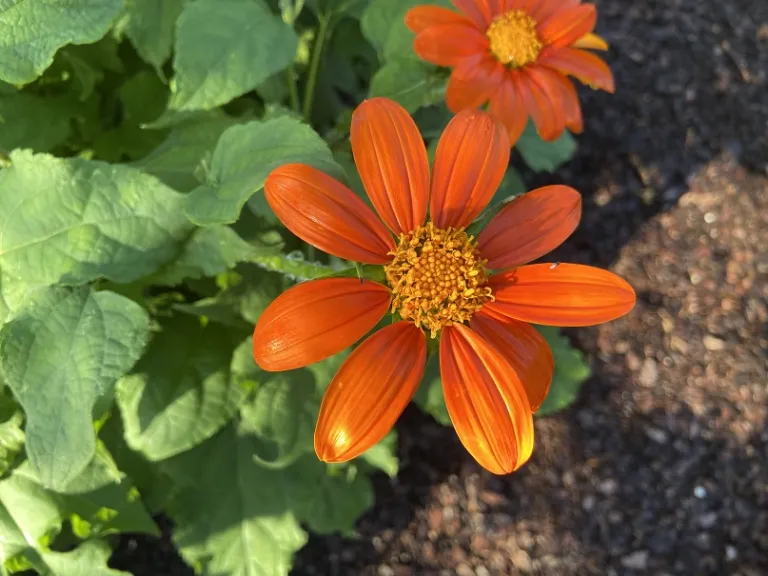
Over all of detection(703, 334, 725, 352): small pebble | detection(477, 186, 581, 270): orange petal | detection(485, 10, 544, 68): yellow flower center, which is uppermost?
detection(485, 10, 544, 68): yellow flower center

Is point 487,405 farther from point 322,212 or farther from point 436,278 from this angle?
point 322,212

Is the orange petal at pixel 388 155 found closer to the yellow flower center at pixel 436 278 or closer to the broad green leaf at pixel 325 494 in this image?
the yellow flower center at pixel 436 278

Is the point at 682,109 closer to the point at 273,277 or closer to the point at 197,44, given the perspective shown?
the point at 273,277

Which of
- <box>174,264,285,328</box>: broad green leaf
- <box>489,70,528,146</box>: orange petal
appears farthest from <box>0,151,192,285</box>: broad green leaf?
<box>489,70,528,146</box>: orange petal

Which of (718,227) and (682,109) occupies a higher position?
(682,109)

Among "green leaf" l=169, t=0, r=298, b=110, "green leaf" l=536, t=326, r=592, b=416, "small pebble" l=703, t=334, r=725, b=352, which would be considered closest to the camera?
"green leaf" l=169, t=0, r=298, b=110

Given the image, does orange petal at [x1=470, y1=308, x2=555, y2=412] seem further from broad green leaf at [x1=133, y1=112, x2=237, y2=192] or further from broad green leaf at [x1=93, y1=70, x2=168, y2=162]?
broad green leaf at [x1=93, y1=70, x2=168, y2=162]

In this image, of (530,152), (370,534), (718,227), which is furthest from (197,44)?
(718,227)
